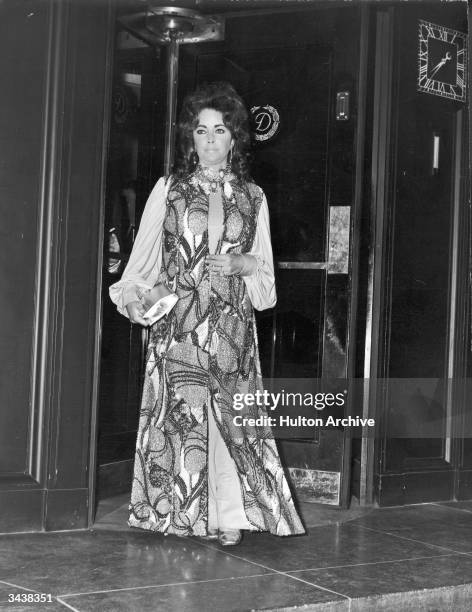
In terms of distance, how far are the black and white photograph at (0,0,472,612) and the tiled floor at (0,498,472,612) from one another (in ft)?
0.04

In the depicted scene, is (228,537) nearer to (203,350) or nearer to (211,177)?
(203,350)

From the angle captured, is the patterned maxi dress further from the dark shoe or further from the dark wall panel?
the dark wall panel

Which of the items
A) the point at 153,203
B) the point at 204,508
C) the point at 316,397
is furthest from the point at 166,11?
the point at 204,508

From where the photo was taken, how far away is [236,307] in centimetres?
329

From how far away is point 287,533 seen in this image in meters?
3.27

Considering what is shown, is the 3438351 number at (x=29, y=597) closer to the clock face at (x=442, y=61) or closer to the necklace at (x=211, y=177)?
the necklace at (x=211, y=177)

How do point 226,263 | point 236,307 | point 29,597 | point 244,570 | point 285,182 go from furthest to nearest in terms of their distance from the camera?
point 285,182, point 236,307, point 226,263, point 244,570, point 29,597

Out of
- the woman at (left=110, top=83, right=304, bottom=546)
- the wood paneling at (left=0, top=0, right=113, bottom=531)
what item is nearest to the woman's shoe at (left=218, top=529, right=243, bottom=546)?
the woman at (left=110, top=83, right=304, bottom=546)

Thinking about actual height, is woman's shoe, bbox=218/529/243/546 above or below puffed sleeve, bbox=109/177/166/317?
below

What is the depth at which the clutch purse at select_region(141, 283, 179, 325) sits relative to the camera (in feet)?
10.5

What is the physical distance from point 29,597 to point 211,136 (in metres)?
1.64

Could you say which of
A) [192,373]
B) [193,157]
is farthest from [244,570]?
[193,157]

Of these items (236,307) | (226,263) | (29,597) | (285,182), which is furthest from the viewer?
(285,182)

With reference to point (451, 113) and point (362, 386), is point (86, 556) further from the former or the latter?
point (451, 113)
